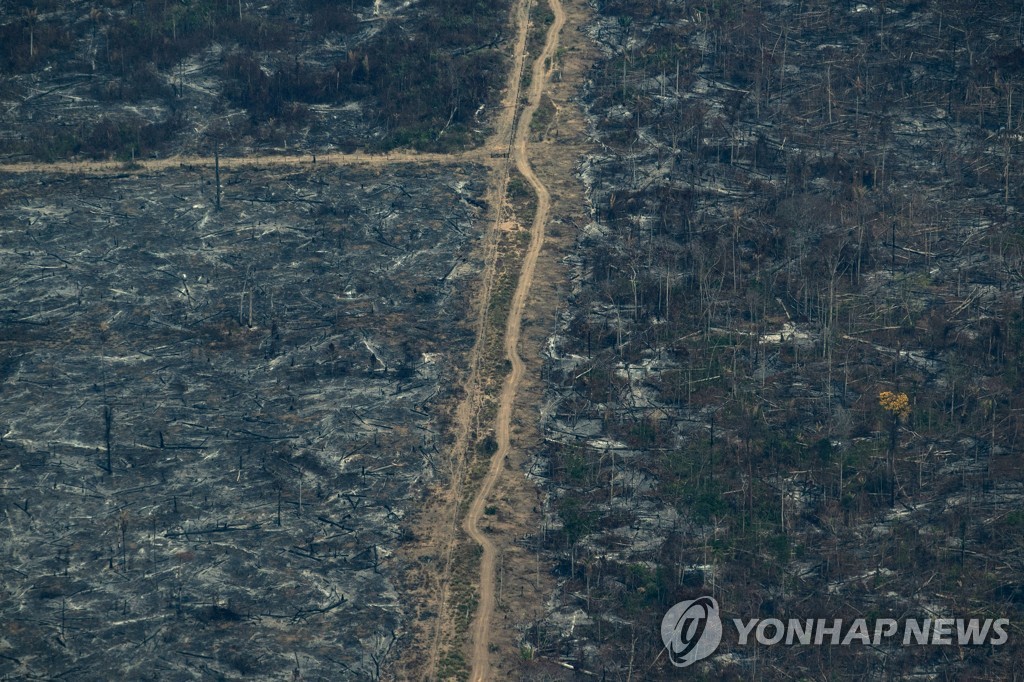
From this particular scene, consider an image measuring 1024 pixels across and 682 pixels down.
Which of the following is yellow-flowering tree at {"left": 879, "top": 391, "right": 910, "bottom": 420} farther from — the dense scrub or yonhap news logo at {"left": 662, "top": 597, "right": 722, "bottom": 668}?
the dense scrub

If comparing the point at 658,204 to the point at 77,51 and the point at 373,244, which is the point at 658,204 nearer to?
the point at 373,244

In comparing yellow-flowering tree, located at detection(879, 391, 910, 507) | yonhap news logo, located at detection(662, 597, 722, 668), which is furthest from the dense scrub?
yonhap news logo, located at detection(662, 597, 722, 668)

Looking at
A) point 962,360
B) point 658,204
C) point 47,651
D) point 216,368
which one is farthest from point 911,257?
point 47,651

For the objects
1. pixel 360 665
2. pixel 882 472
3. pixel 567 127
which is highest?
pixel 567 127

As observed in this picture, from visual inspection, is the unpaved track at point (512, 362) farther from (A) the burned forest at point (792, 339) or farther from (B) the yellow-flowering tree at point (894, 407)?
(B) the yellow-flowering tree at point (894, 407)

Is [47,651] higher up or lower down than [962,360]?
lower down

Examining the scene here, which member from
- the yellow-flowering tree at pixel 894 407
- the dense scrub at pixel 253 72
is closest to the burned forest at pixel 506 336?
the yellow-flowering tree at pixel 894 407
